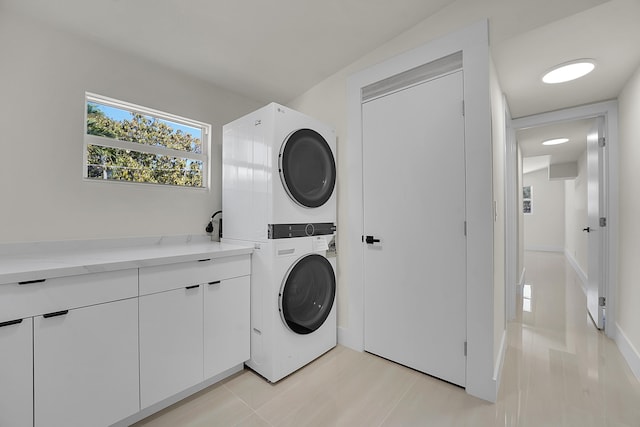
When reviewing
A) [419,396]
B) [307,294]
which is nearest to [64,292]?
[307,294]

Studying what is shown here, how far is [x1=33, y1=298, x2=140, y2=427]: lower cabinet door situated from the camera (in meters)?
1.16

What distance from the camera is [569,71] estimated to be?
1.95 meters

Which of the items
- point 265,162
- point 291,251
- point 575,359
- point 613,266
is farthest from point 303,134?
point 613,266

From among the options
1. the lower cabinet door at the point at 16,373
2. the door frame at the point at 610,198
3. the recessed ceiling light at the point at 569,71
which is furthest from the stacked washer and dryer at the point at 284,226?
the door frame at the point at 610,198

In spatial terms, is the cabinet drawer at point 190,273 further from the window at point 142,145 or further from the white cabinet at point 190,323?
the window at point 142,145

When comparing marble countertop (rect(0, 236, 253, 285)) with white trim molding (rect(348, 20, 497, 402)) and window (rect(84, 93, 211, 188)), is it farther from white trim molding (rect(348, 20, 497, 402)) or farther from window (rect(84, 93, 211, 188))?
white trim molding (rect(348, 20, 497, 402))

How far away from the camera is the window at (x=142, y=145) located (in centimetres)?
196

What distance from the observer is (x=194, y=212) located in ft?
7.91

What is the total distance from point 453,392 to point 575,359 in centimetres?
129

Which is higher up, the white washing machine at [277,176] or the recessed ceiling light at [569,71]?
the recessed ceiling light at [569,71]

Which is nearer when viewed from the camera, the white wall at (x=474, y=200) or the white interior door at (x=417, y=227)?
the white wall at (x=474, y=200)

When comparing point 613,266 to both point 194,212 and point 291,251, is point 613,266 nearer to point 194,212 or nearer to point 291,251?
point 291,251

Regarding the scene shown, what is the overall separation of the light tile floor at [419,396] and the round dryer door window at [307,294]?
367 millimetres

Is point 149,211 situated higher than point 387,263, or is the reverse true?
point 149,211
